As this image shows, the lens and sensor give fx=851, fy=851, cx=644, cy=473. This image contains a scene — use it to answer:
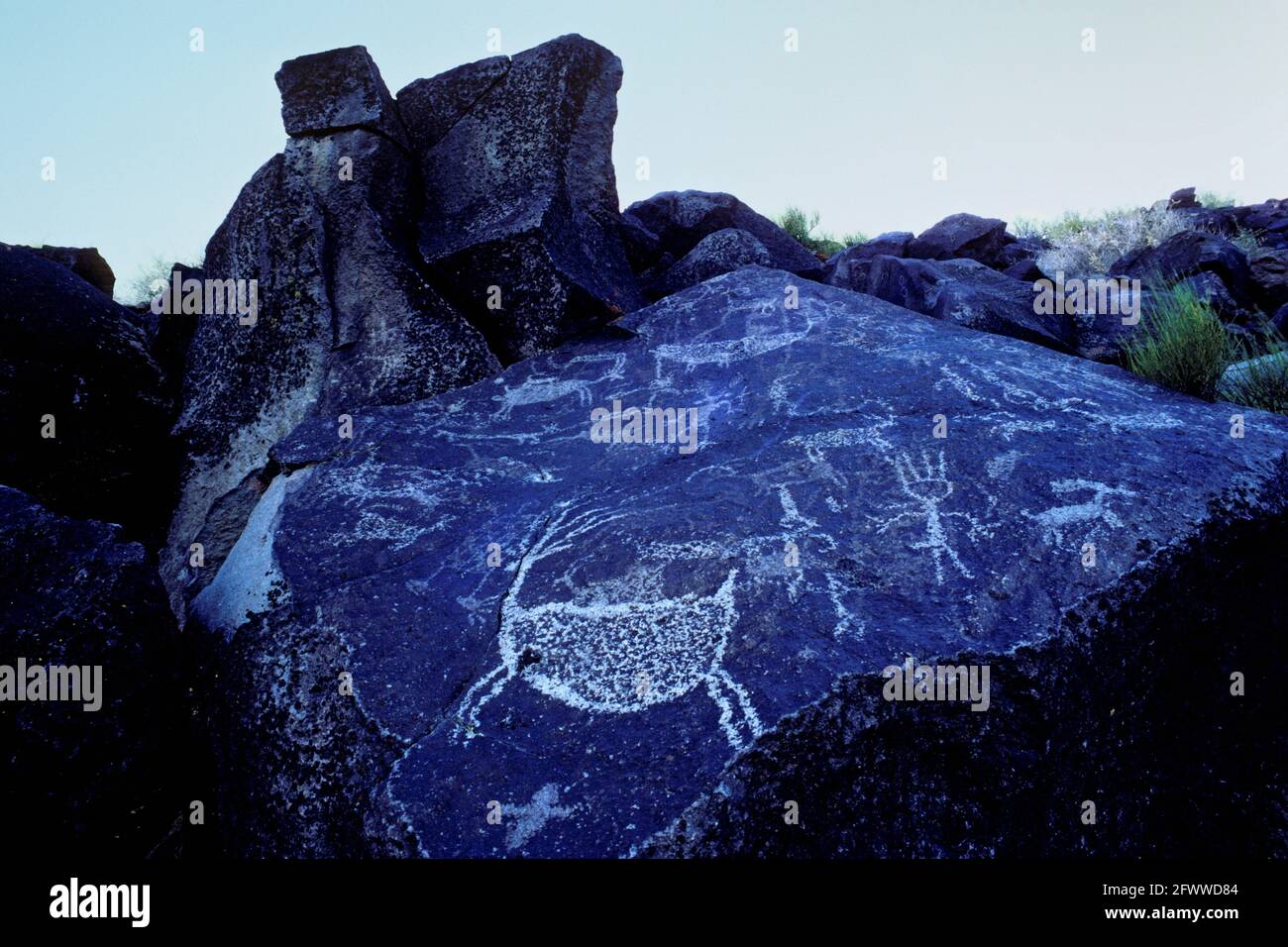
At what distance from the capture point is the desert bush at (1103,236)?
28.8 ft

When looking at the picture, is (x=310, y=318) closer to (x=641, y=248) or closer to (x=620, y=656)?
(x=641, y=248)

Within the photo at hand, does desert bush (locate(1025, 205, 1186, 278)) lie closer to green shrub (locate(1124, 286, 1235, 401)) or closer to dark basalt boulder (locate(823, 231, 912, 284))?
dark basalt boulder (locate(823, 231, 912, 284))

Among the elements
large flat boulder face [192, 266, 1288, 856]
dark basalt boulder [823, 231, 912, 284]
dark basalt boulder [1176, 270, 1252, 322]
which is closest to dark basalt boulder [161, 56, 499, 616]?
large flat boulder face [192, 266, 1288, 856]

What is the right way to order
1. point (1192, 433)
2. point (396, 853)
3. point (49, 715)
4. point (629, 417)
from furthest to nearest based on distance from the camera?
point (629, 417) < point (1192, 433) < point (49, 715) < point (396, 853)

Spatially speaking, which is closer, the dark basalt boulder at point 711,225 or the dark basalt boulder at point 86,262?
the dark basalt boulder at point 86,262

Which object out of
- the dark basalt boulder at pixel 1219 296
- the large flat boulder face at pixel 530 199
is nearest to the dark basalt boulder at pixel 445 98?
the large flat boulder face at pixel 530 199

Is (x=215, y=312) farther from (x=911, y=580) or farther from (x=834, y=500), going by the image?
(x=911, y=580)

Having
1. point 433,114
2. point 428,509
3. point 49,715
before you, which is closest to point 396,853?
point 49,715

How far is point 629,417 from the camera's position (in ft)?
11.9

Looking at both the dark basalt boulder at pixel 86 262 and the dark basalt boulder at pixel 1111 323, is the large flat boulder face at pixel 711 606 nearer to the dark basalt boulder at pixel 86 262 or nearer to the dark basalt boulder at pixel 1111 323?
the dark basalt boulder at pixel 1111 323

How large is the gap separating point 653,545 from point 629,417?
3.86 feet

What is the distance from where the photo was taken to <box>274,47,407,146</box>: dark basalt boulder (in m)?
4.70

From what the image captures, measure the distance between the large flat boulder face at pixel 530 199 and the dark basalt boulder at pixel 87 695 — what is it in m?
2.43

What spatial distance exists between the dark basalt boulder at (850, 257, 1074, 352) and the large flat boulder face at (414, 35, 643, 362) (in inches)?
77.9
